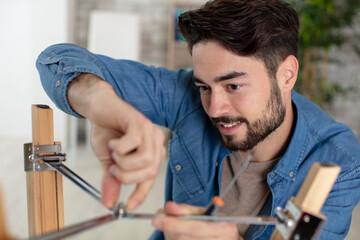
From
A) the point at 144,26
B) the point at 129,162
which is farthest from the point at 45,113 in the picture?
the point at 144,26

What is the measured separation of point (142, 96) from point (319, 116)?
21.6 inches

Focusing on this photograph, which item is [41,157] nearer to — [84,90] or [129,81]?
[84,90]

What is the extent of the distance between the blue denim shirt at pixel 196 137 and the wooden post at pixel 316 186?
14.9 inches

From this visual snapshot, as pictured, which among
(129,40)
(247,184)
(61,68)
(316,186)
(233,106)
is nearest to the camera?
(316,186)

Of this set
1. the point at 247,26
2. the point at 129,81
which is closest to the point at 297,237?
the point at 247,26

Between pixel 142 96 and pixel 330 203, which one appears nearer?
pixel 330 203

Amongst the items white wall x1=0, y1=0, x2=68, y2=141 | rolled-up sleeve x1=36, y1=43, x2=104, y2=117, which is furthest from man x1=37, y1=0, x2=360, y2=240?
white wall x1=0, y1=0, x2=68, y2=141

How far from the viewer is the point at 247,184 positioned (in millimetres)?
1087

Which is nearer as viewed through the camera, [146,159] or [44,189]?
[146,159]

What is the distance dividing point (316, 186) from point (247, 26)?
1.79 feet

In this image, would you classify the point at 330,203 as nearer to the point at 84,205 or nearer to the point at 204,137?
the point at 204,137

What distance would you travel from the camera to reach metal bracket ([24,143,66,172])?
751 mm

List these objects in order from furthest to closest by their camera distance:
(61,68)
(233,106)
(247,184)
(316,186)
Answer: (247,184) < (233,106) < (61,68) < (316,186)

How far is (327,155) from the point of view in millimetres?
1017
